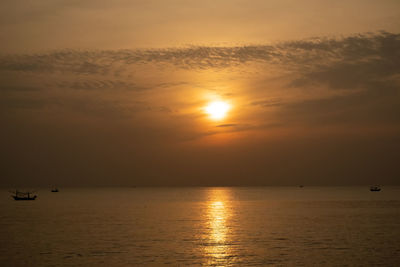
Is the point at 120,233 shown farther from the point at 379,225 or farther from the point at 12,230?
the point at 379,225

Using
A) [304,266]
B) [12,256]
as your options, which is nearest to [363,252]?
[304,266]

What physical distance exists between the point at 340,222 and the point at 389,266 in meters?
46.4

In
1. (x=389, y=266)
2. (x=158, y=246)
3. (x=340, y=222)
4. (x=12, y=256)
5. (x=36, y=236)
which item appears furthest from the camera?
(x=340, y=222)

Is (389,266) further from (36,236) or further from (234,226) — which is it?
(36,236)

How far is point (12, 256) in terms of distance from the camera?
52.9 metres

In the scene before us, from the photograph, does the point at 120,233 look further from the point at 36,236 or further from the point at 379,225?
the point at 379,225

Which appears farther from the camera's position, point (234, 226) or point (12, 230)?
point (234, 226)

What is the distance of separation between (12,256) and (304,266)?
31.9 meters

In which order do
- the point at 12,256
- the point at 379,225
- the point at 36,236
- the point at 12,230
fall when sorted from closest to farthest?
1. the point at 12,256
2. the point at 36,236
3. the point at 12,230
4. the point at 379,225

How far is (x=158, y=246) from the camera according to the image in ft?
197

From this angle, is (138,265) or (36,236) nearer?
(138,265)

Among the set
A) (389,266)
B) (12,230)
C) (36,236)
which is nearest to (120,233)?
(36,236)

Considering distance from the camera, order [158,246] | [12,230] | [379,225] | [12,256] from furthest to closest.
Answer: [379,225] → [12,230] → [158,246] → [12,256]

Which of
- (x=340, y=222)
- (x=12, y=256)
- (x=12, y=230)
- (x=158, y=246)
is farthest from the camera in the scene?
(x=340, y=222)
